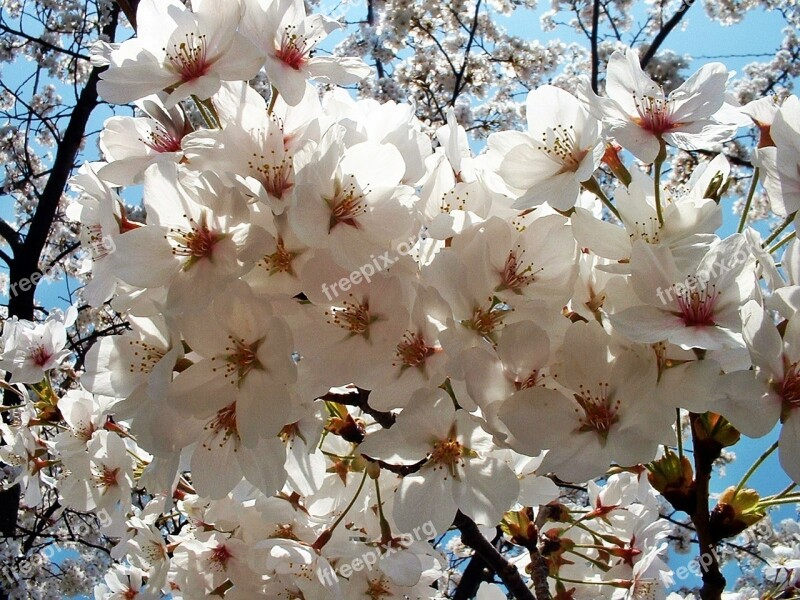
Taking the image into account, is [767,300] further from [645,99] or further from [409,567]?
[409,567]

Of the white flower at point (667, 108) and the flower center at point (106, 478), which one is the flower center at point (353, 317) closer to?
the white flower at point (667, 108)

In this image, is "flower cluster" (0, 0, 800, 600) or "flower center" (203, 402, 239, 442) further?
"flower center" (203, 402, 239, 442)

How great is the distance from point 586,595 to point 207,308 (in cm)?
141

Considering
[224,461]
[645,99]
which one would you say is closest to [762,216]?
[645,99]

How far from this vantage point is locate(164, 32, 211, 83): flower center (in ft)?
3.61

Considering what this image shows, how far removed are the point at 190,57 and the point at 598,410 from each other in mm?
873

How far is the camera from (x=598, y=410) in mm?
962

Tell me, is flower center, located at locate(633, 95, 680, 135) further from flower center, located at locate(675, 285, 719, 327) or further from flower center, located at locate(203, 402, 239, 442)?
flower center, located at locate(203, 402, 239, 442)

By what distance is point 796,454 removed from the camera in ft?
3.08

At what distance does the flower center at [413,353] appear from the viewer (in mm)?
1027

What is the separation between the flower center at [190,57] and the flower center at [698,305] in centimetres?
83

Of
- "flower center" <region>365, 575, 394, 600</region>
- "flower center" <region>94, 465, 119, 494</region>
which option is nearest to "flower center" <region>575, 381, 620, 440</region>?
"flower center" <region>365, 575, 394, 600</region>

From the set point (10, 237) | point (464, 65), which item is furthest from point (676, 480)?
point (464, 65)

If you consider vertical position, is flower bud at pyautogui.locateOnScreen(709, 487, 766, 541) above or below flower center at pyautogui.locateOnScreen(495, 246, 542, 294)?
below
